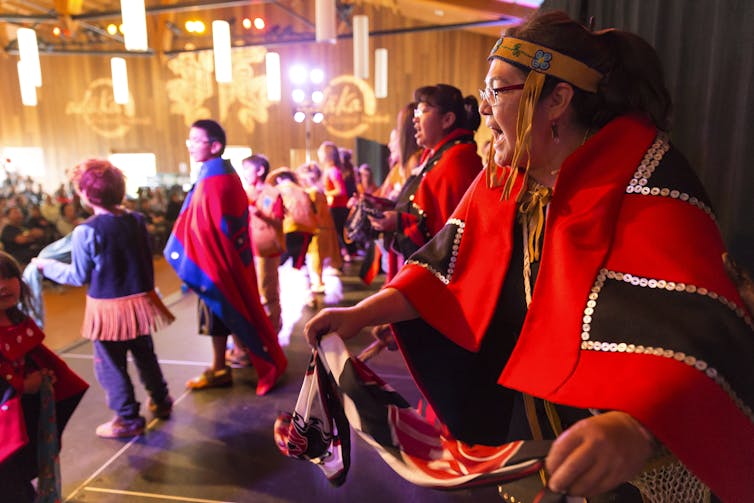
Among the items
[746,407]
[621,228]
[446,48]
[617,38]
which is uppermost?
[446,48]

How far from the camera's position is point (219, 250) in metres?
2.71

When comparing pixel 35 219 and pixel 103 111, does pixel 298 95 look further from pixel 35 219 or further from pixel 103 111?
pixel 35 219

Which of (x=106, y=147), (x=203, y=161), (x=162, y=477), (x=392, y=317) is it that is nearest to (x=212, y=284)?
(x=203, y=161)

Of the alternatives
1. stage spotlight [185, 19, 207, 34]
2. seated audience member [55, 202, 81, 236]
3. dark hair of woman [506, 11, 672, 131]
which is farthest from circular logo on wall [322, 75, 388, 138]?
dark hair of woman [506, 11, 672, 131]

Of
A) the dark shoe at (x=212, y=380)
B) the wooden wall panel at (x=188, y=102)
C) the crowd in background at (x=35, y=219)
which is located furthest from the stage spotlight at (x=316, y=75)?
the dark shoe at (x=212, y=380)

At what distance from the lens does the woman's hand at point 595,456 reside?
0.61 metres

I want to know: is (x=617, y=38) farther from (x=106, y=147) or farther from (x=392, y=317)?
(x=106, y=147)

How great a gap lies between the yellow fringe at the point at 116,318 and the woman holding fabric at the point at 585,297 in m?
1.64

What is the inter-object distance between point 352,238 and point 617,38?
2093 millimetres

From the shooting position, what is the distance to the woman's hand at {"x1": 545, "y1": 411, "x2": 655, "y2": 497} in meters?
0.61

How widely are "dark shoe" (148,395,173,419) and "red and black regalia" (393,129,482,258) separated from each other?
1.43m

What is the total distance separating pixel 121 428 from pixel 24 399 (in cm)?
87

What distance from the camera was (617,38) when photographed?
94 centimetres

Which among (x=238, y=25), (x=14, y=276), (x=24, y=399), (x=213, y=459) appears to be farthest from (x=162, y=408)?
(x=238, y=25)
